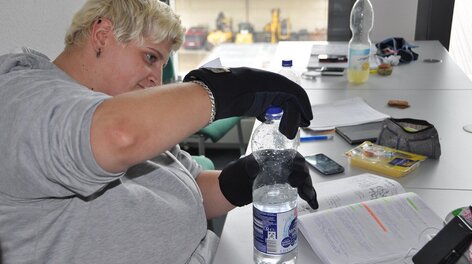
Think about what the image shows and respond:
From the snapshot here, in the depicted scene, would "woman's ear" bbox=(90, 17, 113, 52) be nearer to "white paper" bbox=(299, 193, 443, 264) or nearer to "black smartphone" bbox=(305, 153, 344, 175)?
"white paper" bbox=(299, 193, 443, 264)

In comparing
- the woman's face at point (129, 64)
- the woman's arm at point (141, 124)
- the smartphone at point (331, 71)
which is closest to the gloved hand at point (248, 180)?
the woman's face at point (129, 64)

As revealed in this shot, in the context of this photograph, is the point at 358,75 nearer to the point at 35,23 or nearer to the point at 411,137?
the point at 411,137

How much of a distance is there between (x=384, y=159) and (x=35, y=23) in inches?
58.7

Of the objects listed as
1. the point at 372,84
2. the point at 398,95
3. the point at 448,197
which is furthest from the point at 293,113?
the point at 372,84

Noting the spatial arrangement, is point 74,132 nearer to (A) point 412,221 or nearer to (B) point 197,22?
(A) point 412,221

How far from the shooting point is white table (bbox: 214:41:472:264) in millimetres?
1075

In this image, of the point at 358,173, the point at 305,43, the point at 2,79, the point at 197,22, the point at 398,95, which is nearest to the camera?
the point at 2,79

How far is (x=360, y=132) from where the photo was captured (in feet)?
5.32

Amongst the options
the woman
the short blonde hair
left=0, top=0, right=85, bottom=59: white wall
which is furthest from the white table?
left=0, top=0, right=85, bottom=59: white wall

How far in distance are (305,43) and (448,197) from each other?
1.97 meters

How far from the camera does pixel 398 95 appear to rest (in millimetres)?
2004

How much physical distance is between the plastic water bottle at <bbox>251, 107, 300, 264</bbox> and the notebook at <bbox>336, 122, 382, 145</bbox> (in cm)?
18

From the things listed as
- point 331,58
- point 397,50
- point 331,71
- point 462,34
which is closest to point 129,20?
point 331,71

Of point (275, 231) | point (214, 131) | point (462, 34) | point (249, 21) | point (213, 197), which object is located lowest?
point (214, 131)
